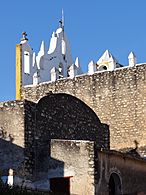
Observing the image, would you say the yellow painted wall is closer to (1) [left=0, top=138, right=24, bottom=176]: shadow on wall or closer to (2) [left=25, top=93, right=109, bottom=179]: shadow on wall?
(2) [left=25, top=93, right=109, bottom=179]: shadow on wall

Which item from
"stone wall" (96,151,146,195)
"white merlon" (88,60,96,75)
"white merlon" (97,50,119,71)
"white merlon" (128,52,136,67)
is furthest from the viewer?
"white merlon" (97,50,119,71)

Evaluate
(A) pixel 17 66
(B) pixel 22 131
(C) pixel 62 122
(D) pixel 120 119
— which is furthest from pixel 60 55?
(B) pixel 22 131

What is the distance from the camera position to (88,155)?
55.8 feet

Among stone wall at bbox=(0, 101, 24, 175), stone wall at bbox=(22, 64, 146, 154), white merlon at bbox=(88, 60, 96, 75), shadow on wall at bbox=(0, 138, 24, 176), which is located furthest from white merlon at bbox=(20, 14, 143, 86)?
shadow on wall at bbox=(0, 138, 24, 176)

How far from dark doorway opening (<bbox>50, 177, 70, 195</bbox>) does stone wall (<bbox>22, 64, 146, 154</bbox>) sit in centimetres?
852

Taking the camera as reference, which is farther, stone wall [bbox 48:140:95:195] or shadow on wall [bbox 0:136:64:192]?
shadow on wall [bbox 0:136:64:192]

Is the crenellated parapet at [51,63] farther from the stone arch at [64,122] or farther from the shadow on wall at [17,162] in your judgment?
the shadow on wall at [17,162]

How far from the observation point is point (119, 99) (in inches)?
1040

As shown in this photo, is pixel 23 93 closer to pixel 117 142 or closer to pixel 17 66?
pixel 17 66

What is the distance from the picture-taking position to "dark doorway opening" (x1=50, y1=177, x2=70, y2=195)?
17.2 m

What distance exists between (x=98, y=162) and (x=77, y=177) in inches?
33.0

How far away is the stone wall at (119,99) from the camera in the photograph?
84.4ft

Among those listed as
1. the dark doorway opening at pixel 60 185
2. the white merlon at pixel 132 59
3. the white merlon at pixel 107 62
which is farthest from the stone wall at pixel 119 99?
the dark doorway opening at pixel 60 185

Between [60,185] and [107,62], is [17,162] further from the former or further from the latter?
[107,62]
